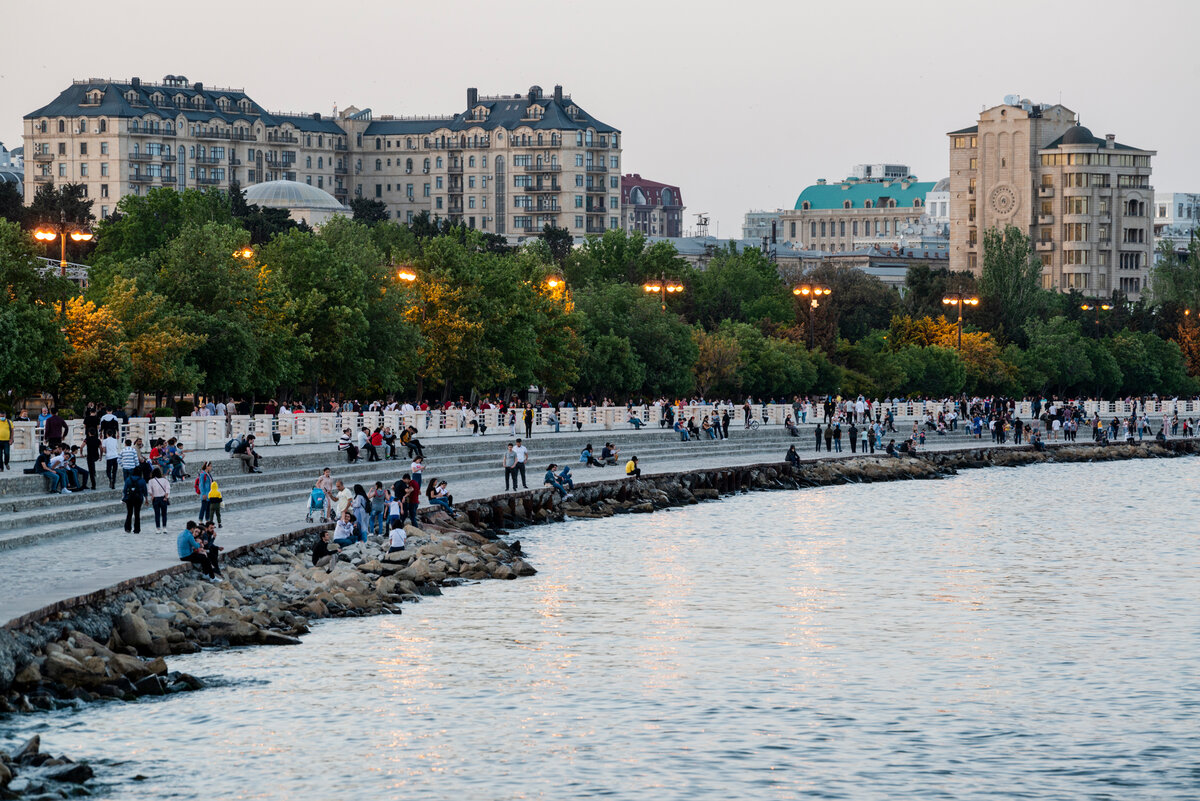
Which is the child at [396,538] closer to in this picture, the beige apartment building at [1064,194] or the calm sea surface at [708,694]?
the calm sea surface at [708,694]

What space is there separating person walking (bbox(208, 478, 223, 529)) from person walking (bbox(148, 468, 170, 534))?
0.75 metres

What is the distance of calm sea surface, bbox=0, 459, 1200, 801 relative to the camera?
18797 millimetres

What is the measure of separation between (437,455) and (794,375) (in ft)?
103

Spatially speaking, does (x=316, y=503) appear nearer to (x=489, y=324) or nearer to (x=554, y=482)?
(x=554, y=482)

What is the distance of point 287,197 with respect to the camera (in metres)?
142

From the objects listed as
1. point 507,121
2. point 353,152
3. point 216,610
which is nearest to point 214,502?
point 216,610

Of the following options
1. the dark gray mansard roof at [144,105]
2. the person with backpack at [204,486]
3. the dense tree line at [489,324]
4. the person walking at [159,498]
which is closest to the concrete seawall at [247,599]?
the person with backpack at [204,486]

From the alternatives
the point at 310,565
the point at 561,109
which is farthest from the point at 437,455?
the point at 561,109

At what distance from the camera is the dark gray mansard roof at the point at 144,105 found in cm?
15138

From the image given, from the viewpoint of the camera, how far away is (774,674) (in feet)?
80.3

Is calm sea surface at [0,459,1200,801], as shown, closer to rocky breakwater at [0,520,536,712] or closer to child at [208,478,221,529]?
rocky breakwater at [0,520,536,712]

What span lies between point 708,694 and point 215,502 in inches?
452

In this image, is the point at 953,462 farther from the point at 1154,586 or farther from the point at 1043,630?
the point at 1043,630

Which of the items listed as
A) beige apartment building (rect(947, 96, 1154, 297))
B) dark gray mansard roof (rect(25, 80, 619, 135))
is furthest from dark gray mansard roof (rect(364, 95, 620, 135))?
beige apartment building (rect(947, 96, 1154, 297))
